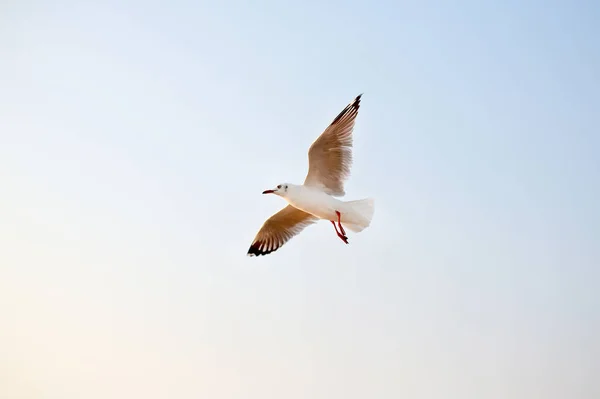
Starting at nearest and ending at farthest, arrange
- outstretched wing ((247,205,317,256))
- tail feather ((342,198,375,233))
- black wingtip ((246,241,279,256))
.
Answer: tail feather ((342,198,375,233)) < outstretched wing ((247,205,317,256)) < black wingtip ((246,241,279,256))

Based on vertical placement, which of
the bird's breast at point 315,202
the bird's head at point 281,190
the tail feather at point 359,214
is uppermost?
the bird's head at point 281,190

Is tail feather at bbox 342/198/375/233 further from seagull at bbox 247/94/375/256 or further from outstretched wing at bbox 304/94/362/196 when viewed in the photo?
outstretched wing at bbox 304/94/362/196

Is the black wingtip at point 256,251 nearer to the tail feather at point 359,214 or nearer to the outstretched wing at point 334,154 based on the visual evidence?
the outstretched wing at point 334,154

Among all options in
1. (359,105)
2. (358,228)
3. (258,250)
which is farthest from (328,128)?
(258,250)

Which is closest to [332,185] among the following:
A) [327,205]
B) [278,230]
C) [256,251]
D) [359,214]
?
[327,205]

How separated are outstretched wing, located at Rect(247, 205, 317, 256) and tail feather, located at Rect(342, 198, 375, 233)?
947 mm

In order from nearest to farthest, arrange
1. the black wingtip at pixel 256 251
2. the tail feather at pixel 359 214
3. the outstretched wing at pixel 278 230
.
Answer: the tail feather at pixel 359 214
the outstretched wing at pixel 278 230
the black wingtip at pixel 256 251

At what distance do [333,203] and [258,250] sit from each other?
1417mm

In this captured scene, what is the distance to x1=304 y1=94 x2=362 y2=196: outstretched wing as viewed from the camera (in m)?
7.31

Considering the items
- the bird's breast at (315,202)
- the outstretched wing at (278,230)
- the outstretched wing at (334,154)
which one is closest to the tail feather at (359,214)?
the bird's breast at (315,202)

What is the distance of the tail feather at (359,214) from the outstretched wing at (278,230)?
947 mm

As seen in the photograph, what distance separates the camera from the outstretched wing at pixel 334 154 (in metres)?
7.31

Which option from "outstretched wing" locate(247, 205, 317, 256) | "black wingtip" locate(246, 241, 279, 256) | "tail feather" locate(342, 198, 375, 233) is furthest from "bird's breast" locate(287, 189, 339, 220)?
"black wingtip" locate(246, 241, 279, 256)

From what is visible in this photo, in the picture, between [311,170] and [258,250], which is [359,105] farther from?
[258,250]
